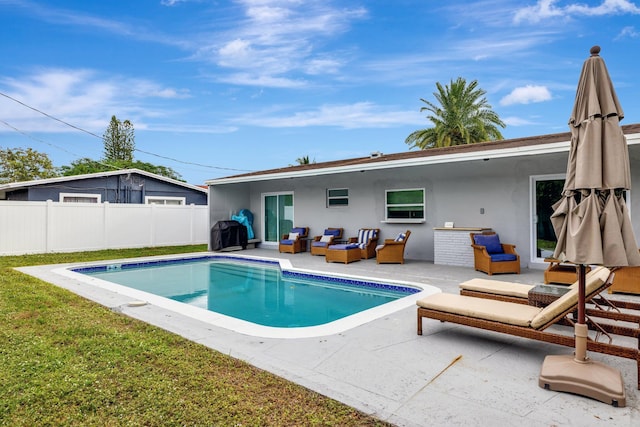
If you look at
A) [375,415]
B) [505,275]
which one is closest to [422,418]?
[375,415]

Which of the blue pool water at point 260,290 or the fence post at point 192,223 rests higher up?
the fence post at point 192,223

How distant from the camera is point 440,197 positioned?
1044 centimetres

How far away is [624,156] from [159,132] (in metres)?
32.7

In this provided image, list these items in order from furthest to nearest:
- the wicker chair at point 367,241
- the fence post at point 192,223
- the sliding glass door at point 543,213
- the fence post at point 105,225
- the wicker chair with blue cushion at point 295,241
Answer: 1. the fence post at point 192,223
2. the fence post at point 105,225
3. the wicker chair with blue cushion at point 295,241
4. the wicker chair at point 367,241
5. the sliding glass door at point 543,213

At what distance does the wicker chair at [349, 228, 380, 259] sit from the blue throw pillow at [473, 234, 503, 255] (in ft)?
10.8

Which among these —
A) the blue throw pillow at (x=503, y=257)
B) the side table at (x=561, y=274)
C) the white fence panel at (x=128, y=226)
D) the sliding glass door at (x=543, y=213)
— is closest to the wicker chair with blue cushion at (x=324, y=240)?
the blue throw pillow at (x=503, y=257)

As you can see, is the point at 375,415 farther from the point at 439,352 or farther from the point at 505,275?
the point at 505,275

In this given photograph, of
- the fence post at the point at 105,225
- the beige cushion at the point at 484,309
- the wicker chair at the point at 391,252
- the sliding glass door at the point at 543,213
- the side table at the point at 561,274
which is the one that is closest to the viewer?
the beige cushion at the point at 484,309

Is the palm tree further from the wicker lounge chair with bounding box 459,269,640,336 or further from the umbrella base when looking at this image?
the umbrella base

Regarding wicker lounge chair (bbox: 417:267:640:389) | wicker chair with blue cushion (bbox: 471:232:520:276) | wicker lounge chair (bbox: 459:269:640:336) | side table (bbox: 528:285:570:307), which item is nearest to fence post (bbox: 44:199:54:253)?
wicker chair with blue cushion (bbox: 471:232:520:276)

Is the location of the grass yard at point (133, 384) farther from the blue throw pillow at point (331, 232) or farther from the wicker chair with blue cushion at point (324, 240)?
the blue throw pillow at point (331, 232)

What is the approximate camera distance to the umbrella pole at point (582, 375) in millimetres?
2711

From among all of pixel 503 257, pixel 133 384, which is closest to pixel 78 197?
pixel 133 384

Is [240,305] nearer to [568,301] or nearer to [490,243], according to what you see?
[568,301]
